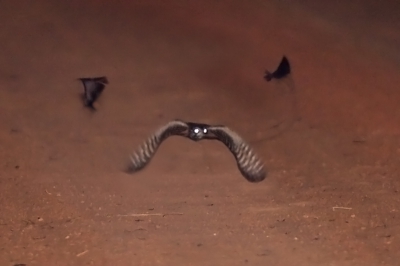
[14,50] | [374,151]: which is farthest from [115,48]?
[374,151]

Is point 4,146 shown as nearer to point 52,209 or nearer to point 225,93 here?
point 52,209

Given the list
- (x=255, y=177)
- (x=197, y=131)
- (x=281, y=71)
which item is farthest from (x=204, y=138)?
(x=281, y=71)

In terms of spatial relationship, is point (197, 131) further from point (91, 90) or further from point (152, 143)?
point (91, 90)

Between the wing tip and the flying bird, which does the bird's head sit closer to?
the flying bird

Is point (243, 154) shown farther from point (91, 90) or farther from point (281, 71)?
point (91, 90)

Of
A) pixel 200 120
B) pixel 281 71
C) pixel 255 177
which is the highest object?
pixel 281 71

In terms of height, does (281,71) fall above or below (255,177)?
above

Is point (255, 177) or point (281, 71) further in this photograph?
point (281, 71)

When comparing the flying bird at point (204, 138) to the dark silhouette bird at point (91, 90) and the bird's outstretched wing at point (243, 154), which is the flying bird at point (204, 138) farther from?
the dark silhouette bird at point (91, 90)
